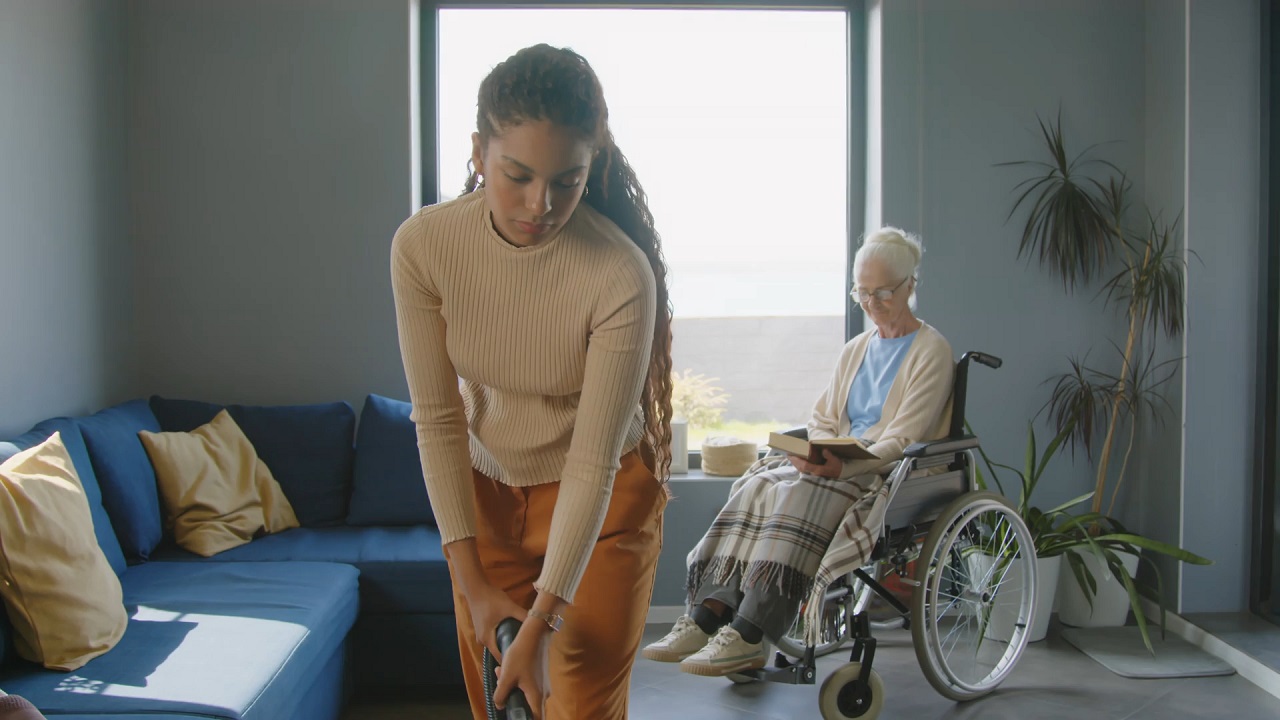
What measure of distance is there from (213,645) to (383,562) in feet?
2.53

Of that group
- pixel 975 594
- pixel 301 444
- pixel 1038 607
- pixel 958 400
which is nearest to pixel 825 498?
pixel 958 400

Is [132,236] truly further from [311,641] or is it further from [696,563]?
[696,563]

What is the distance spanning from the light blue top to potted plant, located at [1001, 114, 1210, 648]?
34.7 inches

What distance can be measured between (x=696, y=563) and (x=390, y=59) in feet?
6.99

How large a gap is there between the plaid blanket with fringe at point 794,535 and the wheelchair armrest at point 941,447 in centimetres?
13

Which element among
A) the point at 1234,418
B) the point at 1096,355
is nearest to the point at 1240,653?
the point at 1234,418

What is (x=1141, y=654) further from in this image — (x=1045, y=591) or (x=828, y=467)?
(x=828, y=467)

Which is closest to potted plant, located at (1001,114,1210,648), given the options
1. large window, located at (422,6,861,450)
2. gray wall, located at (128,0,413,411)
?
large window, located at (422,6,861,450)

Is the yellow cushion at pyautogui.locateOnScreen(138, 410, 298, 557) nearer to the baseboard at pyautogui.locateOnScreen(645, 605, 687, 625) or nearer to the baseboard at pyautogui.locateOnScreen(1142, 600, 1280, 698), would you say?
the baseboard at pyautogui.locateOnScreen(645, 605, 687, 625)

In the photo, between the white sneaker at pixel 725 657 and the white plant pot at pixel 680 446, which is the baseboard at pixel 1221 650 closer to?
the white sneaker at pixel 725 657

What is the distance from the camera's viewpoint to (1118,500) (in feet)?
12.6

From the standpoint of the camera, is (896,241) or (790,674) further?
(896,241)

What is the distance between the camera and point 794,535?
2.62 metres

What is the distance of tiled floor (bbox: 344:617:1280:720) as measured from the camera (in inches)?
110
